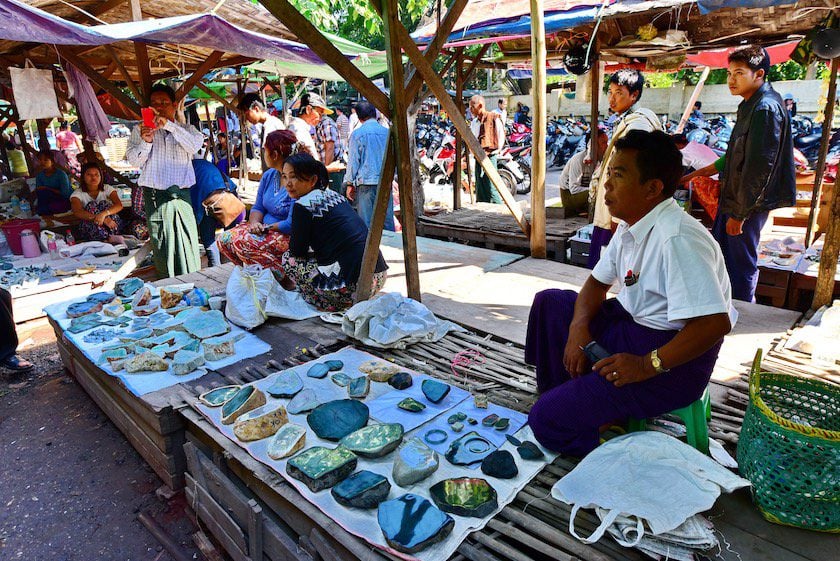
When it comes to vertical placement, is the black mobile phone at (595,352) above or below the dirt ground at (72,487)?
above

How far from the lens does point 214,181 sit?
16.8 ft

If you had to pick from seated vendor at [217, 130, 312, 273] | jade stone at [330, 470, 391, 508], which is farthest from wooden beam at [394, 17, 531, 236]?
jade stone at [330, 470, 391, 508]

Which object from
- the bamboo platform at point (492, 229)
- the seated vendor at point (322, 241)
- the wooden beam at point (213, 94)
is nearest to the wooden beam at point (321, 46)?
the seated vendor at point (322, 241)

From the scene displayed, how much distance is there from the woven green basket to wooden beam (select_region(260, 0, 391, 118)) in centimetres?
245

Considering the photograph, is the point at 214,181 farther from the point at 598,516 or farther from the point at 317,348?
the point at 598,516

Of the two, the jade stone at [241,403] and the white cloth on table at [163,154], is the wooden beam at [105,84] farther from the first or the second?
the jade stone at [241,403]

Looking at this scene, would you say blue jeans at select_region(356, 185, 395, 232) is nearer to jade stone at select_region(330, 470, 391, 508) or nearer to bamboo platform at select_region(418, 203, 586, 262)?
bamboo platform at select_region(418, 203, 586, 262)

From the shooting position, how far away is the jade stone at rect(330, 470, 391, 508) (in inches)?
72.5

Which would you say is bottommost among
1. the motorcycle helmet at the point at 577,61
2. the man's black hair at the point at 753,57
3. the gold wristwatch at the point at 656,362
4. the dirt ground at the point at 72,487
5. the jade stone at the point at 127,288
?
the dirt ground at the point at 72,487

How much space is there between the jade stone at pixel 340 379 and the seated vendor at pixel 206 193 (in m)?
3.07

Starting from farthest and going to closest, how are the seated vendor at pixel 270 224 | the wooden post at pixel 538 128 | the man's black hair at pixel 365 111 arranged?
1. the man's black hair at pixel 365 111
2. the wooden post at pixel 538 128
3. the seated vendor at pixel 270 224

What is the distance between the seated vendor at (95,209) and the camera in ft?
20.5

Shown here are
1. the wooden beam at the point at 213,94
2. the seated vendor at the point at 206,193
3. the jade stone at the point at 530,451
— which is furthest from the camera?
the wooden beam at the point at 213,94

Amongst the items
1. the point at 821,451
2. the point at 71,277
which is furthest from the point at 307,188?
the point at 71,277
